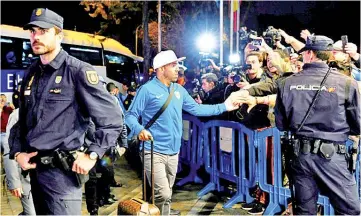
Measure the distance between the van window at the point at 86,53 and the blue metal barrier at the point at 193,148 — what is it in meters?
13.9

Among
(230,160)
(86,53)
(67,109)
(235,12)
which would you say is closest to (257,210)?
(230,160)

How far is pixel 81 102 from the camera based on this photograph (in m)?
3.17

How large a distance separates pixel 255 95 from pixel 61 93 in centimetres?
321

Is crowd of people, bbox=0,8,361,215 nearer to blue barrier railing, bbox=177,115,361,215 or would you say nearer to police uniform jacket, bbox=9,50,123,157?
police uniform jacket, bbox=9,50,123,157

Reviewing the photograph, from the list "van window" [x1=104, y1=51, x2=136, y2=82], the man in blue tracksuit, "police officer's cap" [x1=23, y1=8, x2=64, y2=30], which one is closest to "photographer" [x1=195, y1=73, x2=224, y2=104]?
the man in blue tracksuit

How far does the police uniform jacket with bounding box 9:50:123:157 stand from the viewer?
10.2 feet

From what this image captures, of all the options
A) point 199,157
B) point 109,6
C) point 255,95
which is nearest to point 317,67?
point 255,95

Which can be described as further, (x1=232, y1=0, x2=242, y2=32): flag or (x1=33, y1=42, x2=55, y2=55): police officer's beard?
(x1=232, y1=0, x2=242, y2=32): flag

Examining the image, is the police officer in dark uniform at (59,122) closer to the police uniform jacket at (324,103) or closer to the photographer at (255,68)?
the police uniform jacket at (324,103)

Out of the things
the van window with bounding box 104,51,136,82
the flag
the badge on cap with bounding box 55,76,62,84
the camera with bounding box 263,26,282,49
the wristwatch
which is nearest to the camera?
the wristwatch

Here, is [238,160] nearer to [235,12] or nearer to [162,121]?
[162,121]

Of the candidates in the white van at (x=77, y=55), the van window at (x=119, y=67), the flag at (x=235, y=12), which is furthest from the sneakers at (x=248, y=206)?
the van window at (x=119, y=67)

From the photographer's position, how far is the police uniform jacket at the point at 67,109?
10.2 ft

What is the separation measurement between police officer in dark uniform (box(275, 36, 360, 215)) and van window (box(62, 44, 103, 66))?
17957 millimetres
